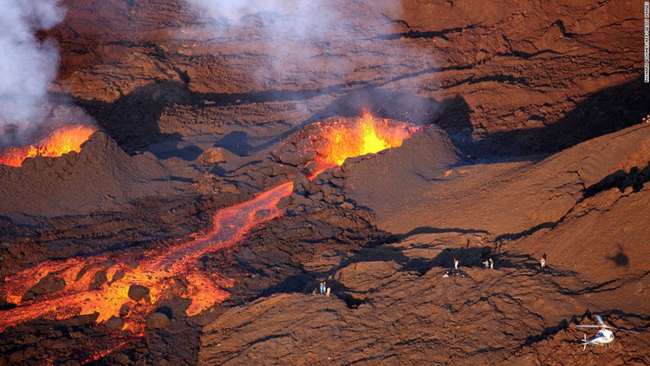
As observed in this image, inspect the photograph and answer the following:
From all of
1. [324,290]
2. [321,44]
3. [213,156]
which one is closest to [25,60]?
[213,156]

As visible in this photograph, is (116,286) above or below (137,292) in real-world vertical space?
above

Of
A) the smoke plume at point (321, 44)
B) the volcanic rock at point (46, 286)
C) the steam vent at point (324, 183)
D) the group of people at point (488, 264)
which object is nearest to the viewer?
the steam vent at point (324, 183)

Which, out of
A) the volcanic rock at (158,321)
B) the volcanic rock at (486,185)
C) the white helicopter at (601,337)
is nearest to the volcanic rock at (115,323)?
the volcanic rock at (158,321)

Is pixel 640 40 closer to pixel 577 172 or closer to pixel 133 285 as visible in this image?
pixel 577 172

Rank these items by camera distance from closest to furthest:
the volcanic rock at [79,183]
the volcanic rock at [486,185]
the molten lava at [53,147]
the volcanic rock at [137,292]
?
the volcanic rock at [486,185]
the volcanic rock at [137,292]
the volcanic rock at [79,183]
the molten lava at [53,147]

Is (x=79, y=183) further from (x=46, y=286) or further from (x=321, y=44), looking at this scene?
(x=321, y=44)

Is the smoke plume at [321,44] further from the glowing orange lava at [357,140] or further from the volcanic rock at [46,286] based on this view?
the volcanic rock at [46,286]
